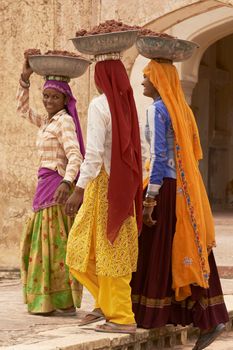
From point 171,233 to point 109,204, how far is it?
1.73 ft

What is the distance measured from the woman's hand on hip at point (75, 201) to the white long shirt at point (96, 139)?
0.03 metres

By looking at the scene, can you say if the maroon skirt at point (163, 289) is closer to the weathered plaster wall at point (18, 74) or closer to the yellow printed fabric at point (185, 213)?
the yellow printed fabric at point (185, 213)

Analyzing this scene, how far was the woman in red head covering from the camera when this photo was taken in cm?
632

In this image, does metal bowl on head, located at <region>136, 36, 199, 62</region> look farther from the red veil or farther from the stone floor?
the stone floor

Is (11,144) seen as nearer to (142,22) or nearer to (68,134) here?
(142,22)

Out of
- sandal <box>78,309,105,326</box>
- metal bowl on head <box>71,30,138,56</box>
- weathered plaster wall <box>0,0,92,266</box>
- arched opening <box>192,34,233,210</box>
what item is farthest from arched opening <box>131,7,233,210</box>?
metal bowl on head <box>71,30,138,56</box>

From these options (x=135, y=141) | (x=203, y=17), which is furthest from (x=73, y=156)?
(x=203, y=17)

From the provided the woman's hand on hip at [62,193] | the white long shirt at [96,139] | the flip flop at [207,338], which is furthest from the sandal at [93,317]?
the white long shirt at [96,139]

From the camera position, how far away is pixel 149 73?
22.2 feet

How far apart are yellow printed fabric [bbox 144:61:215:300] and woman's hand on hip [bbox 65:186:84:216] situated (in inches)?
25.0

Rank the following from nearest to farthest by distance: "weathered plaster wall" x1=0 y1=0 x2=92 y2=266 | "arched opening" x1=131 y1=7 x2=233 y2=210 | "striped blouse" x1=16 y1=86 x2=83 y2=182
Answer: "striped blouse" x1=16 y1=86 x2=83 y2=182 → "weathered plaster wall" x1=0 y1=0 x2=92 y2=266 → "arched opening" x1=131 y1=7 x2=233 y2=210

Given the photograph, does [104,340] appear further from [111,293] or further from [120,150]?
[120,150]

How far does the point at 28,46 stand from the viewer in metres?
11.0

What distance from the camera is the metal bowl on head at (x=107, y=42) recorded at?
6.44 metres
